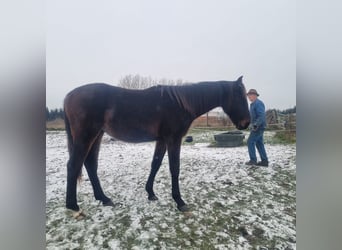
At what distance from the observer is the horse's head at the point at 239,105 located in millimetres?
1713

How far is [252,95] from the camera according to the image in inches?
67.0

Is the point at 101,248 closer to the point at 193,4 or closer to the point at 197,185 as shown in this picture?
the point at 197,185

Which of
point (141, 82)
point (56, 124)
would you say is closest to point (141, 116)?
point (141, 82)

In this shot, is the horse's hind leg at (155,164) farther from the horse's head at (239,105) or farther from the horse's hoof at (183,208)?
the horse's head at (239,105)

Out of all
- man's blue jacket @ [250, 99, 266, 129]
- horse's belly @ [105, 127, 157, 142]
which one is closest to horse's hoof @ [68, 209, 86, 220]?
horse's belly @ [105, 127, 157, 142]

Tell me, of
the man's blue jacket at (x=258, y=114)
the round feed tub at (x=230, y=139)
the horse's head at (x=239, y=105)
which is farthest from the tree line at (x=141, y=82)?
the round feed tub at (x=230, y=139)

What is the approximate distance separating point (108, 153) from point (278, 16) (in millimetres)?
1767

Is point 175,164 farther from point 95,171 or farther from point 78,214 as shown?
point 78,214

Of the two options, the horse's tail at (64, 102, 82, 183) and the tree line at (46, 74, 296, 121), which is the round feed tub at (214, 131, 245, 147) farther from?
the horse's tail at (64, 102, 82, 183)

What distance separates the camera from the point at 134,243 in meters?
1.57

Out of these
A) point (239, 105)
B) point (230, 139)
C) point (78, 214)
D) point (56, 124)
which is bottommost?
point (78, 214)

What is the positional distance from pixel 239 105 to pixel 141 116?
80 cm
